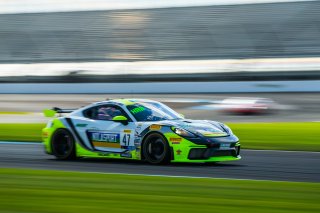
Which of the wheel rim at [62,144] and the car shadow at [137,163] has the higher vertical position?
the wheel rim at [62,144]

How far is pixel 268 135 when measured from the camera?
16297 millimetres

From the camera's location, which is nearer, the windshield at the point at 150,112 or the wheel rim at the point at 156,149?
the wheel rim at the point at 156,149

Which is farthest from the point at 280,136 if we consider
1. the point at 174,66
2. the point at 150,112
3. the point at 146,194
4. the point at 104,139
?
the point at 174,66

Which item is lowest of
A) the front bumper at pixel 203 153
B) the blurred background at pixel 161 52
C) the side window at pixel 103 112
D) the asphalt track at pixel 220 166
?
the asphalt track at pixel 220 166

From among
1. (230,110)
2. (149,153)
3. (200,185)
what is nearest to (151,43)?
(230,110)

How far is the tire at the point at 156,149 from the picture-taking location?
10.1 metres

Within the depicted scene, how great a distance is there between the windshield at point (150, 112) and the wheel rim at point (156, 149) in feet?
1.67

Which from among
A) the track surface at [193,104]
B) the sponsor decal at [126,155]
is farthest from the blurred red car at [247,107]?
the sponsor decal at [126,155]

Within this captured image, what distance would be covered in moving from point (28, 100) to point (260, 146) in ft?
66.3

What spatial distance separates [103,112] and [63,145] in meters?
0.97

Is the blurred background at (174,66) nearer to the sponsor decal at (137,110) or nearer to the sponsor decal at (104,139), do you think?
the sponsor decal at (104,139)

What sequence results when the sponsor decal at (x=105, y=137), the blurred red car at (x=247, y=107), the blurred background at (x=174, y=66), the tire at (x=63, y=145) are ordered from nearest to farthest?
the sponsor decal at (x=105, y=137) < the tire at (x=63, y=145) < the blurred background at (x=174, y=66) < the blurred red car at (x=247, y=107)

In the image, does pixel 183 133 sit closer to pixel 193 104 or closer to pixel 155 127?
pixel 155 127

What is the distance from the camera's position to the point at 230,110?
25656mm
